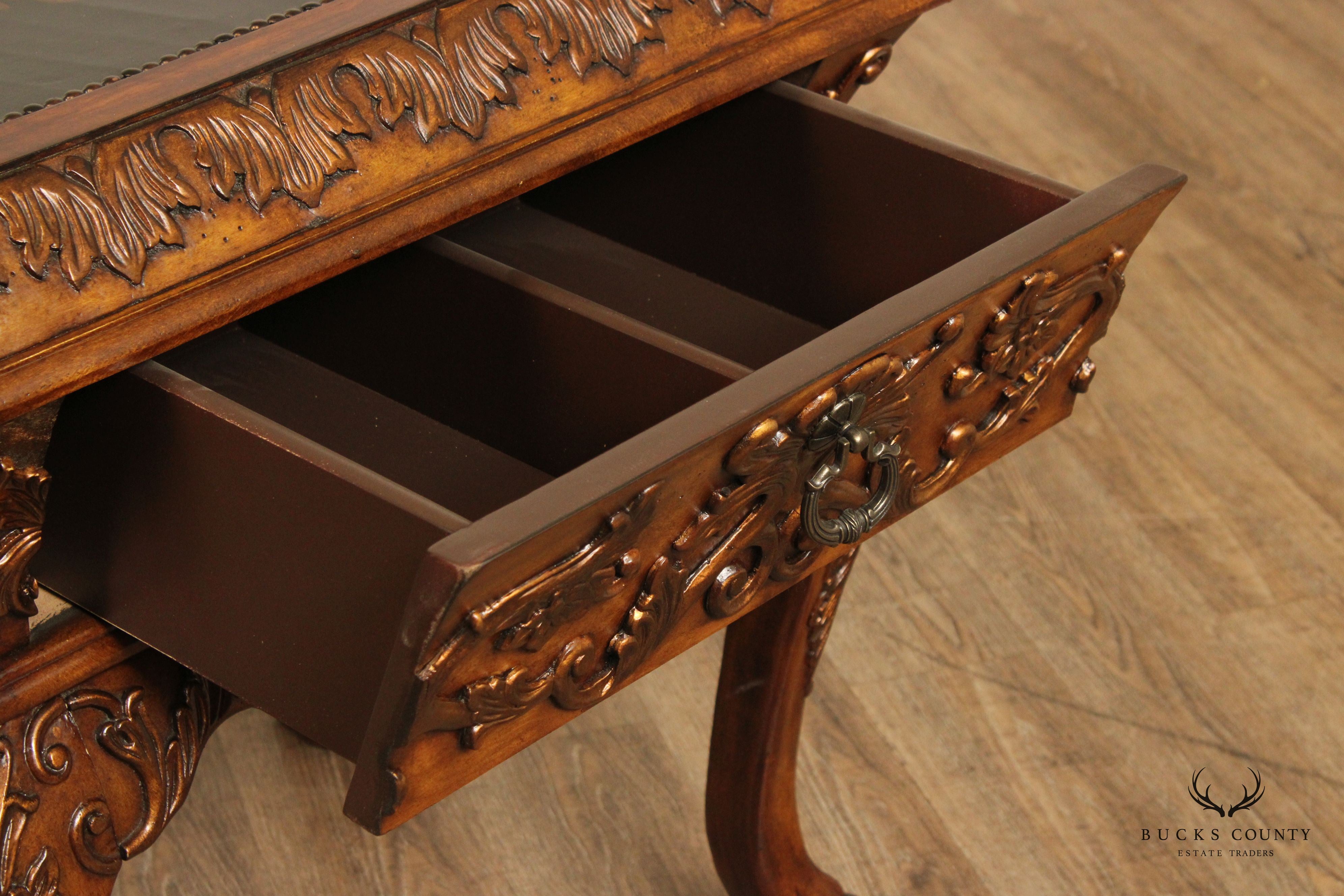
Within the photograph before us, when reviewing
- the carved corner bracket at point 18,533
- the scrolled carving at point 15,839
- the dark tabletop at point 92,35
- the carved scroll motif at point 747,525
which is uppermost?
the dark tabletop at point 92,35

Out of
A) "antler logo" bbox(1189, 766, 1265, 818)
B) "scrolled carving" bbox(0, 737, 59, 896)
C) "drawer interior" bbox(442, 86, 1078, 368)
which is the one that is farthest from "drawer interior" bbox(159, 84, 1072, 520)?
"antler logo" bbox(1189, 766, 1265, 818)

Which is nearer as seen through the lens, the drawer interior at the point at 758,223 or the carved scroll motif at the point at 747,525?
the carved scroll motif at the point at 747,525

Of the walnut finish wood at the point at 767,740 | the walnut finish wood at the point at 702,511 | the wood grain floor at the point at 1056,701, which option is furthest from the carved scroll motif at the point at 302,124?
the wood grain floor at the point at 1056,701

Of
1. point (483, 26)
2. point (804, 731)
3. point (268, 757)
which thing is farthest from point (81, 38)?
point (804, 731)

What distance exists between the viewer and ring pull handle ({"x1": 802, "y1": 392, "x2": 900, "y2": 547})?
28.1 inches

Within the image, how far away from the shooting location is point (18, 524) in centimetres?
69

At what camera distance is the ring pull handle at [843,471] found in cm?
71

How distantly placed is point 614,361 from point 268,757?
71 cm

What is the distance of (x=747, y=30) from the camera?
0.90 m

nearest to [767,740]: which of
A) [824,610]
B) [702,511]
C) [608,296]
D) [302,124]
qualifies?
[824,610]

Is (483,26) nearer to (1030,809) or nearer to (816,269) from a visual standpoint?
(816,269)

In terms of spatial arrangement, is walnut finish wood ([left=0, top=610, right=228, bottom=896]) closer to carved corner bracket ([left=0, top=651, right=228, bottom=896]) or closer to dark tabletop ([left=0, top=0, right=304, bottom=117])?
carved corner bracket ([left=0, top=651, right=228, bottom=896])

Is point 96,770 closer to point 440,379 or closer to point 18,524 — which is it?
point 18,524

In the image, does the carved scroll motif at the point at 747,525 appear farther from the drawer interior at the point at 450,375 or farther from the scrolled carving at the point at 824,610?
the scrolled carving at the point at 824,610
